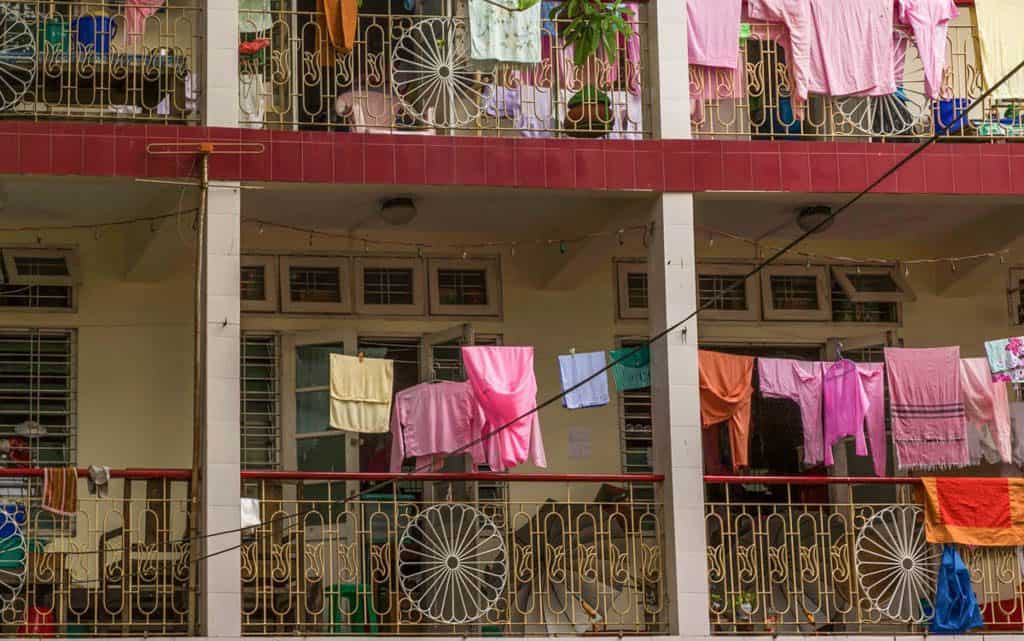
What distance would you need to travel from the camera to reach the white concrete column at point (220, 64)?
13250 mm

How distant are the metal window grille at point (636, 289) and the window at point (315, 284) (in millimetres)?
2440

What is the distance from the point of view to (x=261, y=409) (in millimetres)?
15055

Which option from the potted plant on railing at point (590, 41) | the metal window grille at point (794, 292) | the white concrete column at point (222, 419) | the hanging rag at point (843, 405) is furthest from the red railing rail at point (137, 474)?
the metal window grille at point (794, 292)

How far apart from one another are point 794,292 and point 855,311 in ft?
1.86

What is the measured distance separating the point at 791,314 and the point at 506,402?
3.68 meters

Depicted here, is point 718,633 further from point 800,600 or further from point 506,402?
point 506,402

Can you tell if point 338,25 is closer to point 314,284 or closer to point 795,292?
point 314,284

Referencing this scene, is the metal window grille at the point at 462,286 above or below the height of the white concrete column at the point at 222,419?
above

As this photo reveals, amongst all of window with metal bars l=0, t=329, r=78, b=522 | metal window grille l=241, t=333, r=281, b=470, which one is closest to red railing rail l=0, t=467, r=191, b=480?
window with metal bars l=0, t=329, r=78, b=522

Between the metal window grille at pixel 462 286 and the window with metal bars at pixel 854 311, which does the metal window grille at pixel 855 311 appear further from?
the metal window grille at pixel 462 286

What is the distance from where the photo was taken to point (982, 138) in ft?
47.0

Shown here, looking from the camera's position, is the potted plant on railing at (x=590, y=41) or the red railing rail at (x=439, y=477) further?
the red railing rail at (x=439, y=477)

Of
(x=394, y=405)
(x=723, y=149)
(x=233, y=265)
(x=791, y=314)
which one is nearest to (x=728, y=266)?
(x=791, y=314)

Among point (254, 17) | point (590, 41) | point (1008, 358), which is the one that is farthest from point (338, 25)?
point (1008, 358)
